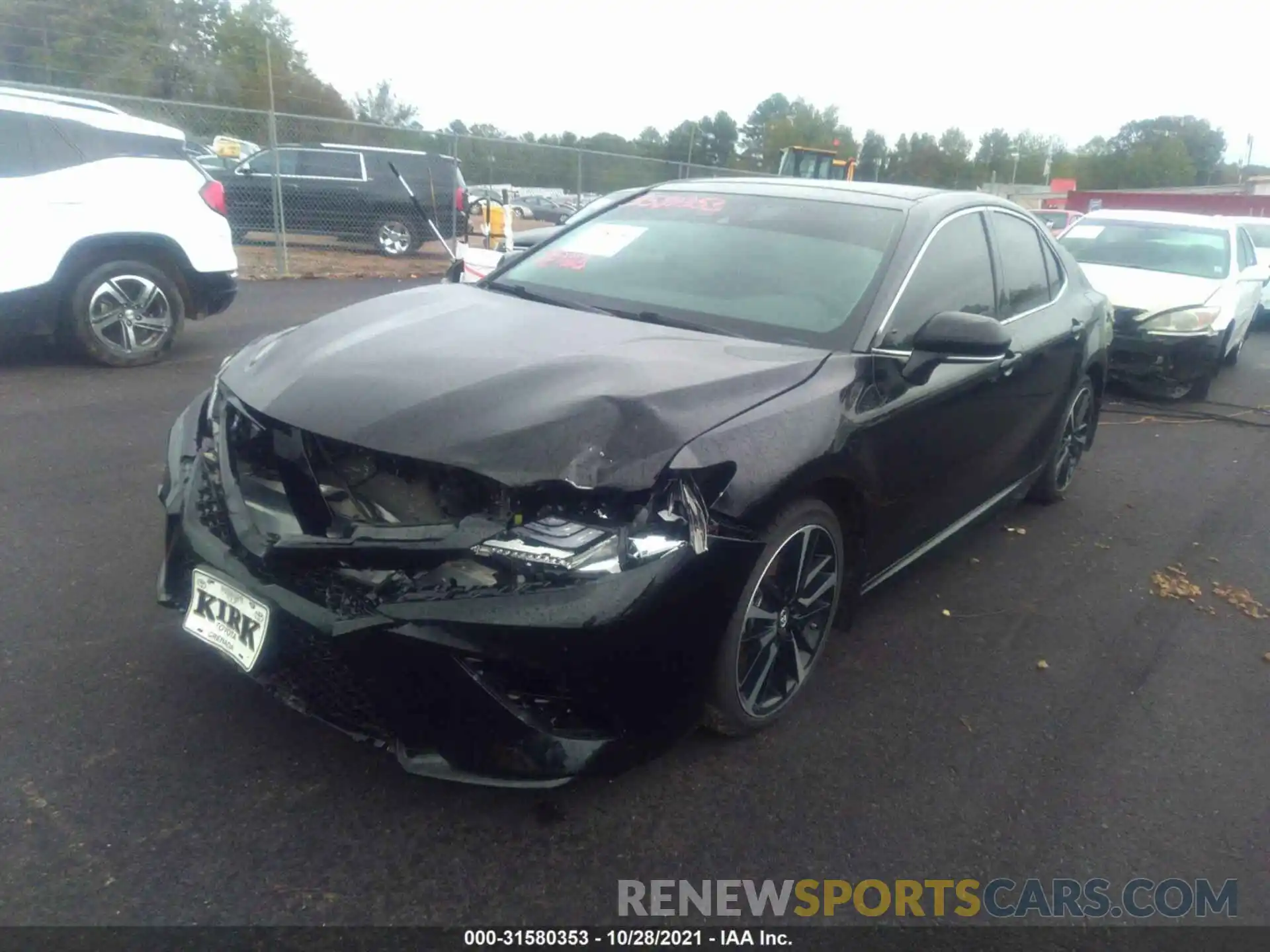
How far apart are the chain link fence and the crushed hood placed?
1011cm

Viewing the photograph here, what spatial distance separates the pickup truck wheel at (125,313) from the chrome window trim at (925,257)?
5614 mm

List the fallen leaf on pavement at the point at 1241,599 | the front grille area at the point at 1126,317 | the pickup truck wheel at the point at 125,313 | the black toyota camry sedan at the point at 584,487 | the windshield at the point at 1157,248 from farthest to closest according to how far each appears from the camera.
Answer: the windshield at the point at 1157,248, the front grille area at the point at 1126,317, the pickup truck wheel at the point at 125,313, the fallen leaf on pavement at the point at 1241,599, the black toyota camry sedan at the point at 584,487

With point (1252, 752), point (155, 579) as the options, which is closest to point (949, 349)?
point (1252, 752)

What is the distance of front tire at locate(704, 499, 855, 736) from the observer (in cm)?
281

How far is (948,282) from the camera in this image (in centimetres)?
385

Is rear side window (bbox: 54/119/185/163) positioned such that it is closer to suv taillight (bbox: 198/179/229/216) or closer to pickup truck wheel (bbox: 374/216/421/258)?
suv taillight (bbox: 198/179/229/216)

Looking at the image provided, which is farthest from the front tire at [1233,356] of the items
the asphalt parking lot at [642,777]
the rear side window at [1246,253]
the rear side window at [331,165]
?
the rear side window at [331,165]

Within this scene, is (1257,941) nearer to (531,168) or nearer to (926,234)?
(926,234)

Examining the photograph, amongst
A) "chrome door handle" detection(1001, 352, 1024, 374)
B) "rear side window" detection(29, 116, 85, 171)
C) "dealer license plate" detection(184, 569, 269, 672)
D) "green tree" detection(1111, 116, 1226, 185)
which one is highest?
"green tree" detection(1111, 116, 1226, 185)

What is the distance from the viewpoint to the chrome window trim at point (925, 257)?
11.0 ft

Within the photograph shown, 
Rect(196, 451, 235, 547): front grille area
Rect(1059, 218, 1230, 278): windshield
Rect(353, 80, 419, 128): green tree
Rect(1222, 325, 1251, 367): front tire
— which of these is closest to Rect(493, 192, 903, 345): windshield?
Rect(196, 451, 235, 547): front grille area

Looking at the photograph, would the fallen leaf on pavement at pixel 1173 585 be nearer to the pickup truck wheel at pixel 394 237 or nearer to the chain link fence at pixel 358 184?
the chain link fence at pixel 358 184

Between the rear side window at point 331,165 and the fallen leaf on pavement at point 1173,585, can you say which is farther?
the rear side window at point 331,165

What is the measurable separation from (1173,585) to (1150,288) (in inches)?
202
